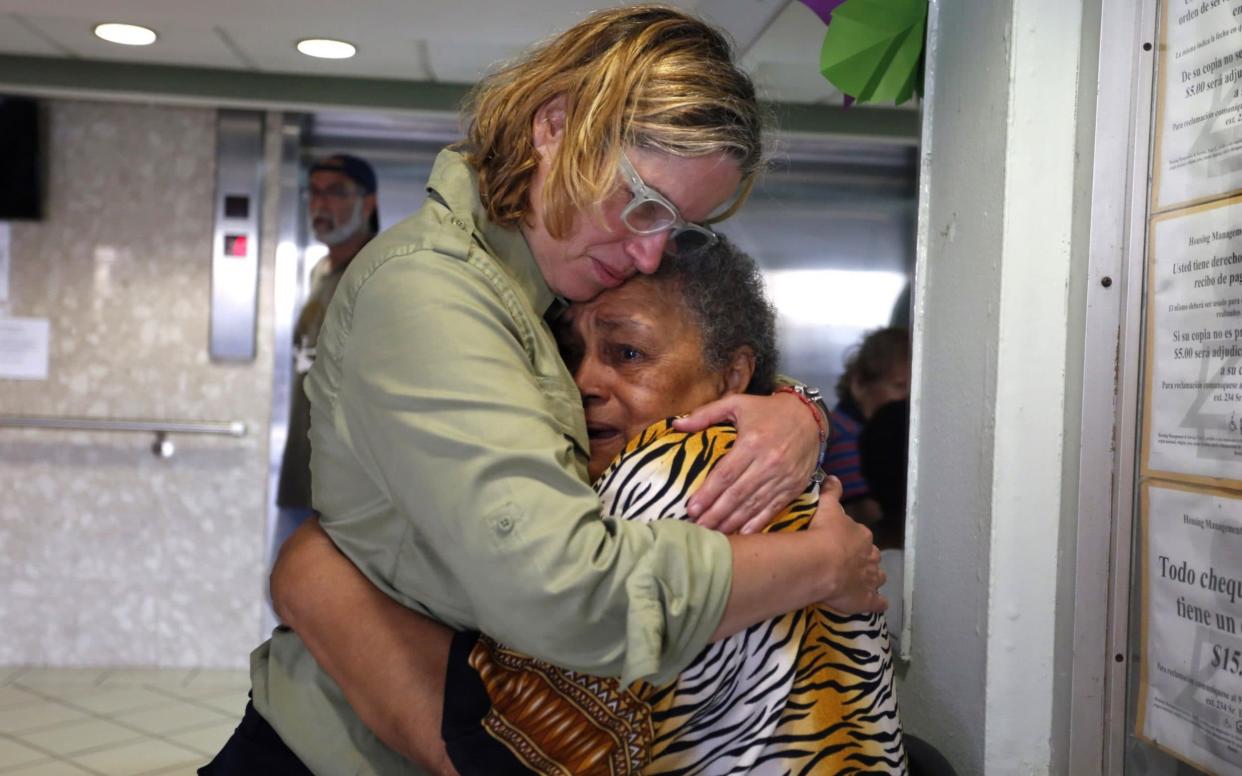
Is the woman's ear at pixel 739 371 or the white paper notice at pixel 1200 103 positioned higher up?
the white paper notice at pixel 1200 103

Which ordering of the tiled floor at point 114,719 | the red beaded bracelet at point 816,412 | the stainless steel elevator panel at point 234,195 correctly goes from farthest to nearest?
1. the stainless steel elevator panel at point 234,195
2. the tiled floor at point 114,719
3. the red beaded bracelet at point 816,412

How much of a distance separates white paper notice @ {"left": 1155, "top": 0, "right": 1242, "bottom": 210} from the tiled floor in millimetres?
3349

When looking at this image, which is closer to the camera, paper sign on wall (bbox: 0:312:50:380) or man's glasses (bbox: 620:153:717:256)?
man's glasses (bbox: 620:153:717:256)

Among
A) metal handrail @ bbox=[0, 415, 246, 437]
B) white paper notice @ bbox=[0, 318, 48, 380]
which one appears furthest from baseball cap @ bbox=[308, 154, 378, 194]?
white paper notice @ bbox=[0, 318, 48, 380]

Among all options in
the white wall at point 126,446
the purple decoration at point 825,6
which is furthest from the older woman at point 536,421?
the white wall at point 126,446

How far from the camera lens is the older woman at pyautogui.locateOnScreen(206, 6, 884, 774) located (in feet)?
3.17

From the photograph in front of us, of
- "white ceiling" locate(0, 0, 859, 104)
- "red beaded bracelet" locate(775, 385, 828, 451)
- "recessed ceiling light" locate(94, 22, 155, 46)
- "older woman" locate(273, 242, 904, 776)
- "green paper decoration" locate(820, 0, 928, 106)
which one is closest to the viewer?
"older woman" locate(273, 242, 904, 776)

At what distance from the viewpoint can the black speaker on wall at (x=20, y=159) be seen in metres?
4.51

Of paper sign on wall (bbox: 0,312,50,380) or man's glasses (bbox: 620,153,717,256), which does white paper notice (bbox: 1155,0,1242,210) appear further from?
paper sign on wall (bbox: 0,312,50,380)

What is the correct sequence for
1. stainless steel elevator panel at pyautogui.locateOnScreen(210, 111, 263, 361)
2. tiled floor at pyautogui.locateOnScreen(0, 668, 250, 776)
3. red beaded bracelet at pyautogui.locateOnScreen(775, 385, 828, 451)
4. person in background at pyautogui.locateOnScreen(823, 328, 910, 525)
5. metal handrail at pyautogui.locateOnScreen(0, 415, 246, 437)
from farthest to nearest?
stainless steel elevator panel at pyautogui.locateOnScreen(210, 111, 263, 361), metal handrail at pyautogui.locateOnScreen(0, 415, 246, 437), tiled floor at pyautogui.locateOnScreen(0, 668, 250, 776), person in background at pyautogui.locateOnScreen(823, 328, 910, 525), red beaded bracelet at pyautogui.locateOnScreen(775, 385, 828, 451)

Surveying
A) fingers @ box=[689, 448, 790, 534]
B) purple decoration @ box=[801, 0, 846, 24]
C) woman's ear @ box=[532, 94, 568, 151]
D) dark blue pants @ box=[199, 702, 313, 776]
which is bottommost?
dark blue pants @ box=[199, 702, 313, 776]

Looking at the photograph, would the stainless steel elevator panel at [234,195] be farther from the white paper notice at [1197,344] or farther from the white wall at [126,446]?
the white paper notice at [1197,344]

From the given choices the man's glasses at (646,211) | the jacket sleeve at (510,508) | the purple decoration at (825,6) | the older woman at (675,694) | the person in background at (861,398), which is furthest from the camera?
the person in background at (861,398)

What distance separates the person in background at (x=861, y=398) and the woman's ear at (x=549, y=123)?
73.2 inches
